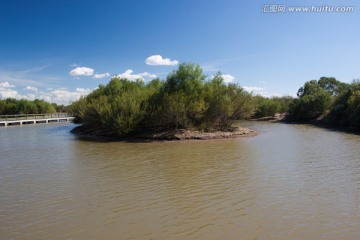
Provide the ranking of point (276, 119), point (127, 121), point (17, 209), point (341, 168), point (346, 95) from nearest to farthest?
1. point (17, 209)
2. point (341, 168)
3. point (127, 121)
4. point (346, 95)
5. point (276, 119)

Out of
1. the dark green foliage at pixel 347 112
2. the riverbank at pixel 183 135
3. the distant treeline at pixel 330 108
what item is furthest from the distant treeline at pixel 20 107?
the dark green foliage at pixel 347 112

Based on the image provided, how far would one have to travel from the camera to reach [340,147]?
66.0 feet

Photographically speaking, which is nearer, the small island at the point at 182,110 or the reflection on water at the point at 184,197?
the reflection on water at the point at 184,197

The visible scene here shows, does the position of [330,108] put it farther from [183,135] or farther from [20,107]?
[20,107]

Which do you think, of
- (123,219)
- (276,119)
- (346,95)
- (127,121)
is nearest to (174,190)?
(123,219)

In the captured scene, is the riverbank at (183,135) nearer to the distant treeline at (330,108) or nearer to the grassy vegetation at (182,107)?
the grassy vegetation at (182,107)

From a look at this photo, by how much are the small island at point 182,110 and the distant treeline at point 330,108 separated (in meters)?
13.6

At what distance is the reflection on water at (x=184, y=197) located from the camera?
7328 mm

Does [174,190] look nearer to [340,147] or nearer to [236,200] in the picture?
[236,200]

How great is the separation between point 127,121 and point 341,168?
65.2ft

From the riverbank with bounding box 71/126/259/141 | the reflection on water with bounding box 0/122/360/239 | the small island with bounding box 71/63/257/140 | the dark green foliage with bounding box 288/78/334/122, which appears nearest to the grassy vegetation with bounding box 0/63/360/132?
the small island with bounding box 71/63/257/140

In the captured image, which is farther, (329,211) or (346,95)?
(346,95)

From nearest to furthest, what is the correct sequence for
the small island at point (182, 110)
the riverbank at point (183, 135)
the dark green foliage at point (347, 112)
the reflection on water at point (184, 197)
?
the reflection on water at point (184, 197) → the riverbank at point (183, 135) → the small island at point (182, 110) → the dark green foliage at point (347, 112)

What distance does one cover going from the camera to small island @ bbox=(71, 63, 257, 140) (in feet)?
92.6
